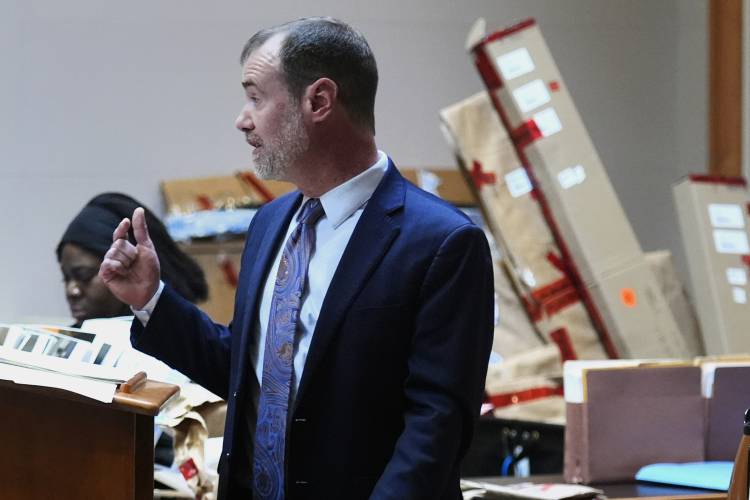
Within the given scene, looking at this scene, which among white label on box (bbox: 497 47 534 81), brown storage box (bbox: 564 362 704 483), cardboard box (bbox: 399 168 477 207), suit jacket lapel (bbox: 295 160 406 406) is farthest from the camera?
cardboard box (bbox: 399 168 477 207)

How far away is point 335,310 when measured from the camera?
186cm

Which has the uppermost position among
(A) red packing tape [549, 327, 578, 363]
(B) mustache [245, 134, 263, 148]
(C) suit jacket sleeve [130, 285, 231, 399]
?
(A) red packing tape [549, 327, 578, 363]

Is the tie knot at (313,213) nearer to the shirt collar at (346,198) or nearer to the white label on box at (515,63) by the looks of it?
the shirt collar at (346,198)

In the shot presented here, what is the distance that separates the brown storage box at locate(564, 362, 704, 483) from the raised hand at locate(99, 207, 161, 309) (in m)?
1.31

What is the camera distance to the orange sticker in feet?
14.9

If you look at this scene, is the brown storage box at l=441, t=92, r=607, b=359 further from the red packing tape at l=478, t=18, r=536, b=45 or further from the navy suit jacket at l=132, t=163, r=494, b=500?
the navy suit jacket at l=132, t=163, r=494, b=500

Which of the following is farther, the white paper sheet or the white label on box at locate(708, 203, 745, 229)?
the white label on box at locate(708, 203, 745, 229)

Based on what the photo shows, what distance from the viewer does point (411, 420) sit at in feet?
5.96

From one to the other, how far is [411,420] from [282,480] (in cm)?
23

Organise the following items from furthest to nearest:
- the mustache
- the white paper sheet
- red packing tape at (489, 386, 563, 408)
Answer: red packing tape at (489, 386, 563, 408)
the mustache
the white paper sheet

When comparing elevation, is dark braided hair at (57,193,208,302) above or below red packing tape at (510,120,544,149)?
below

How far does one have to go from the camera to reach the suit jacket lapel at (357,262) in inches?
73.0

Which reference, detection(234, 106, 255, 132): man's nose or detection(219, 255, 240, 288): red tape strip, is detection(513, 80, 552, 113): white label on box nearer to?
detection(219, 255, 240, 288): red tape strip

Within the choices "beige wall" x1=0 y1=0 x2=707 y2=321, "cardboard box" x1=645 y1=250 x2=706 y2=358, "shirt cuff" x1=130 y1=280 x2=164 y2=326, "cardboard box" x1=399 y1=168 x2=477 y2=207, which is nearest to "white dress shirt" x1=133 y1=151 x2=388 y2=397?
"shirt cuff" x1=130 y1=280 x2=164 y2=326
